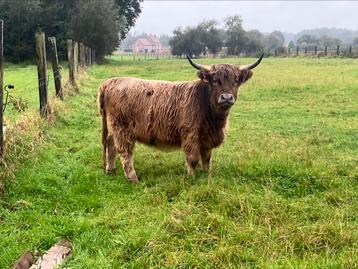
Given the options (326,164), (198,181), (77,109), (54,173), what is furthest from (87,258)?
(77,109)

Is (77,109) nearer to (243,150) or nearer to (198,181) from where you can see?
(243,150)

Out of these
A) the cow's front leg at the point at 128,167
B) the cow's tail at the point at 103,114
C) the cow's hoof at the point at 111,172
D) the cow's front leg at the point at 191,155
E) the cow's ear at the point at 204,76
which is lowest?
the cow's hoof at the point at 111,172

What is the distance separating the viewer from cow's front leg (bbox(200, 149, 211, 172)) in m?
7.36

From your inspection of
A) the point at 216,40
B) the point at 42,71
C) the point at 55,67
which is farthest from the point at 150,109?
the point at 216,40

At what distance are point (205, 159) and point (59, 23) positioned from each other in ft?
124

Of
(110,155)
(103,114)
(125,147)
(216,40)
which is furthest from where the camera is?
(216,40)

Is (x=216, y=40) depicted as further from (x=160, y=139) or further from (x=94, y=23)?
(x=160, y=139)

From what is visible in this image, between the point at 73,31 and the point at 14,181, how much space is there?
36887 millimetres

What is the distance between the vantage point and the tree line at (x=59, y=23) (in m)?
40.4

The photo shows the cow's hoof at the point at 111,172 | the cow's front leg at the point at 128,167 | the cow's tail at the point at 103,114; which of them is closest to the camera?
the cow's front leg at the point at 128,167

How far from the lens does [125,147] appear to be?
24.6 ft

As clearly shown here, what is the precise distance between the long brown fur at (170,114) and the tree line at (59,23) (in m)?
34.6

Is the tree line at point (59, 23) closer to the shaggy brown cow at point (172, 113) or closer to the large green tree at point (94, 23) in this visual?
the large green tree at point (94, 23)

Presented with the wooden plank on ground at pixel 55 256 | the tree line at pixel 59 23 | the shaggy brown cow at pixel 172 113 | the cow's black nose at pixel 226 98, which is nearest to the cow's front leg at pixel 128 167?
the shaggy brown cow at pixel 172 113
